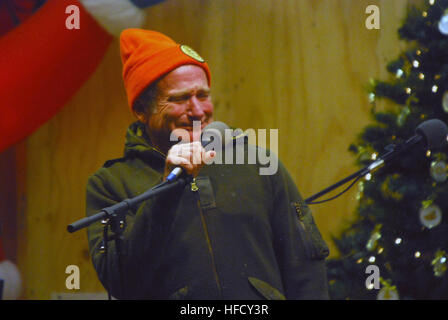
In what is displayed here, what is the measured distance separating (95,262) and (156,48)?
551 mm

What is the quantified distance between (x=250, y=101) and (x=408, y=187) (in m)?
0.63

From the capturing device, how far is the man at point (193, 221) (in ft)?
4.22

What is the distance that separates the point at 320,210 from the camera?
79.1 inches

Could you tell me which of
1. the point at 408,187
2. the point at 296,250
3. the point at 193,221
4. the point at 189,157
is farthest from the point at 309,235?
the point at 408,187

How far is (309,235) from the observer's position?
1363 millimetres

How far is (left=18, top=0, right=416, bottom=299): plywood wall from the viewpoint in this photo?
1904 millimetres

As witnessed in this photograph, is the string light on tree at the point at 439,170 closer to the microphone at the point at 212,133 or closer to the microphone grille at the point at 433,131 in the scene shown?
the microphone grille at the point at 433,131

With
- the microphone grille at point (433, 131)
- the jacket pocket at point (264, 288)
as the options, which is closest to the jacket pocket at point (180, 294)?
the jacket pocket at point (264, 288)

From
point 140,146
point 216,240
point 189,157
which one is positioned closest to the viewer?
point 189,157

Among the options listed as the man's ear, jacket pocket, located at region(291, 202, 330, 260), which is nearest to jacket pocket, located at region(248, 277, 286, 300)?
jacket pocket, located at region(291, 202, 330, 260)

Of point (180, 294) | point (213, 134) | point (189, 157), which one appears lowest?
point (180, 294)

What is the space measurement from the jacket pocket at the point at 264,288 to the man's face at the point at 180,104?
37 cm

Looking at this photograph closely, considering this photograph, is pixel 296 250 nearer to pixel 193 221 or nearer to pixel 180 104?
pixel 193 221

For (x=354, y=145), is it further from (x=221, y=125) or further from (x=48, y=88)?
(x=48, y=88)
